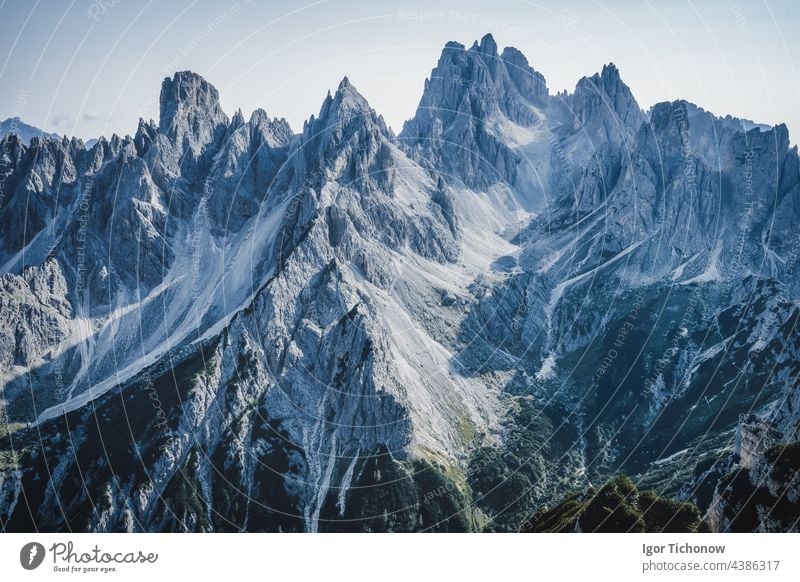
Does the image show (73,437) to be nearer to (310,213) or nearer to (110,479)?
(110,479)

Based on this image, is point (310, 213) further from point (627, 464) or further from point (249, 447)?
point (627, 464)

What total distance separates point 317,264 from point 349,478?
60.0m

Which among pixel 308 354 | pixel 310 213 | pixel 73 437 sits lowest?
pixel 73 437

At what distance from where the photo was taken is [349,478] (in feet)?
480

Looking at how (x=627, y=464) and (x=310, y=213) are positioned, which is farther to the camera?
(x=310, y=213)

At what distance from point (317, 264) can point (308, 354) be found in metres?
28.6

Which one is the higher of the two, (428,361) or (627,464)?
(428,361)

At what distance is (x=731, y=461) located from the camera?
318 feet

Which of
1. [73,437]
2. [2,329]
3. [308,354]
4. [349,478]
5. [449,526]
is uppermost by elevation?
[2,329]

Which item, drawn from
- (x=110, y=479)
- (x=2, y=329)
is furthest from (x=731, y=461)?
(x=2, y=329)

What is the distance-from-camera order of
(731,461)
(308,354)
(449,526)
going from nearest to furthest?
(731,461) → (449,526) → (308,354)

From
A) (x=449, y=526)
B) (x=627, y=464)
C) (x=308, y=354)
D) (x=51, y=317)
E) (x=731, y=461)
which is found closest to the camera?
(x=731, y=461)
